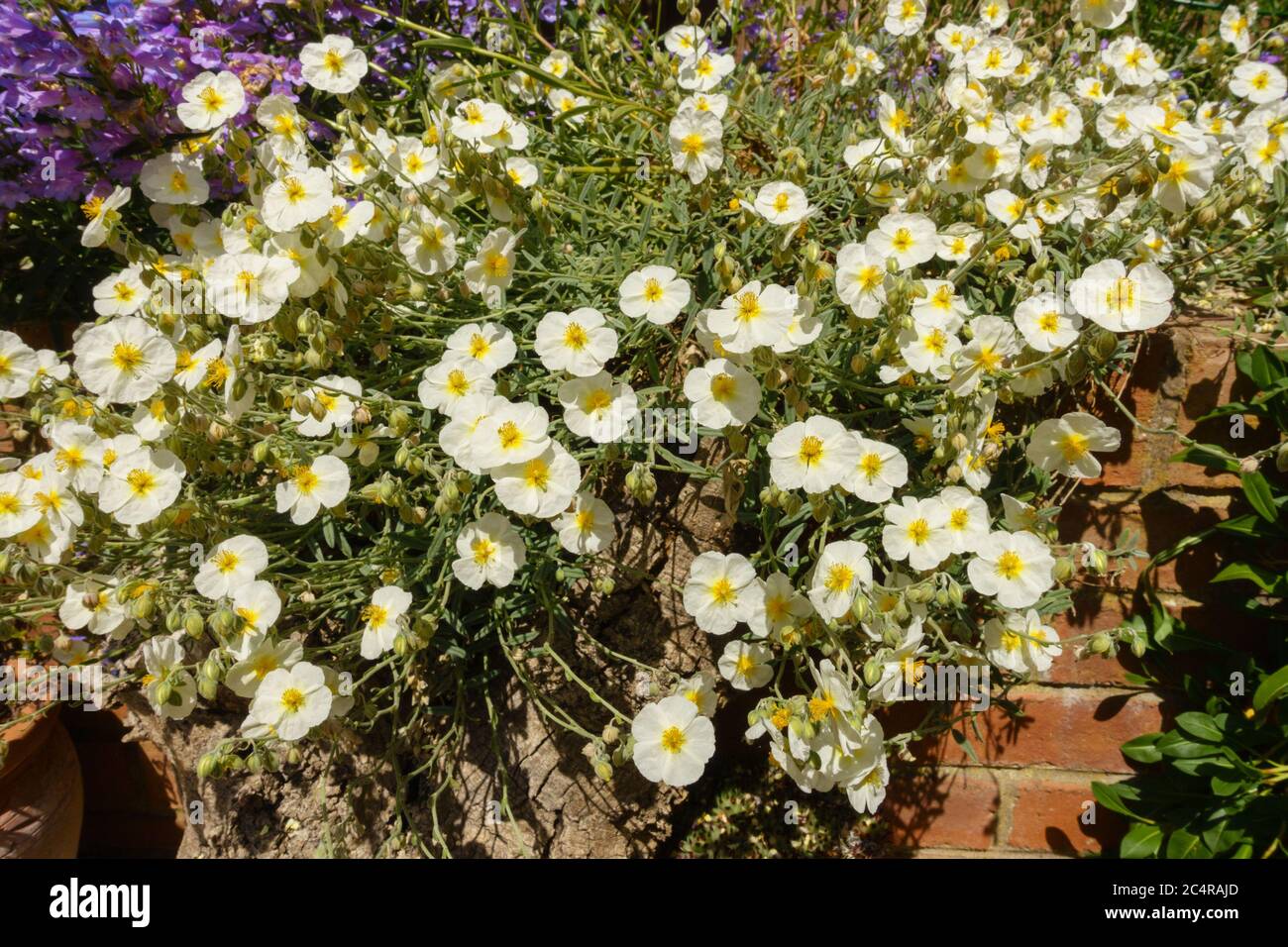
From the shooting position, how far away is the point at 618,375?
1.89 meters

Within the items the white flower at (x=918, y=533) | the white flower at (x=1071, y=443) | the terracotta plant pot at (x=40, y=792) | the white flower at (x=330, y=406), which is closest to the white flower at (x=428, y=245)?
the white flower at (x=330, y=406)

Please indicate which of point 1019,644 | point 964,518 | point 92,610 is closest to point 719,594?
point 964,518

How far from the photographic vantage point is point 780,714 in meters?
1.46

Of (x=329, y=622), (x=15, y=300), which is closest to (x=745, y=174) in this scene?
(x=329, y=622)

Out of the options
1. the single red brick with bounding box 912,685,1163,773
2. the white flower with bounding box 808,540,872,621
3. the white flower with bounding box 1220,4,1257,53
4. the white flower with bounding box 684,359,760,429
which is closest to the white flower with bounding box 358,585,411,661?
the white flower with bounding box 684,359,760,429

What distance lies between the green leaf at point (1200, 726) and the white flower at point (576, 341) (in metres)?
1.60

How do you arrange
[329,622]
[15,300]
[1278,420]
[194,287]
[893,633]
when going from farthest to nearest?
[15,300], [329,622], [1278,420], [194,287], [893,633]

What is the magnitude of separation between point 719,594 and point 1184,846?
1.33 metres

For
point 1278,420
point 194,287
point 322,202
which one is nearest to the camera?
point 322,202

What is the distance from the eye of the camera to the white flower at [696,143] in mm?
1631

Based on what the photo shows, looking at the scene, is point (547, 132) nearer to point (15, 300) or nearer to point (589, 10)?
point (589, 10)

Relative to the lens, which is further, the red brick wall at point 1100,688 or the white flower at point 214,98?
the red brick wall at point 1100,688

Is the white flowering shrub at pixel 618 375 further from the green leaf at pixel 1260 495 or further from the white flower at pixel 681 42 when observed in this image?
the green leaf at pixel 1260 495

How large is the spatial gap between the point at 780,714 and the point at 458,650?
2.20 ft
